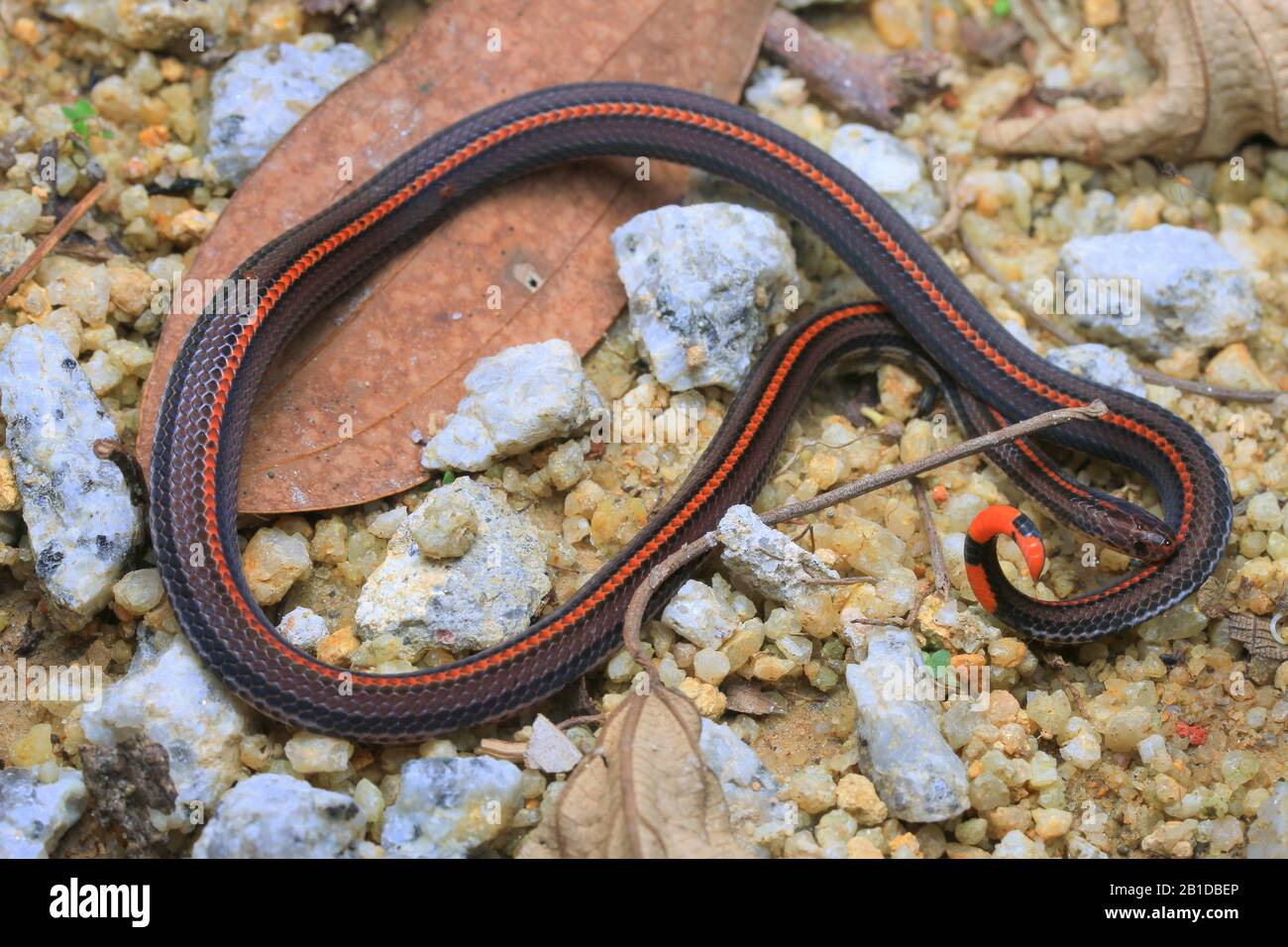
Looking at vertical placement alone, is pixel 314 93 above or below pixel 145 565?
above

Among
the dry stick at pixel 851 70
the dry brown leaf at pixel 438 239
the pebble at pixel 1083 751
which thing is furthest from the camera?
the dry stick at pixel 851 70

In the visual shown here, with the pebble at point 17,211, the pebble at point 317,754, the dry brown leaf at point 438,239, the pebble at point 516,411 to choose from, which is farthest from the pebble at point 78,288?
the pebble at point 317,754

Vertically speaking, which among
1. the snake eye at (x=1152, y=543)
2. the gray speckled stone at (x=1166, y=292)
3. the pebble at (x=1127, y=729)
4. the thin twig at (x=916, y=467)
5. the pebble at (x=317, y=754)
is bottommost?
the pebble at (x=1127, y=729)

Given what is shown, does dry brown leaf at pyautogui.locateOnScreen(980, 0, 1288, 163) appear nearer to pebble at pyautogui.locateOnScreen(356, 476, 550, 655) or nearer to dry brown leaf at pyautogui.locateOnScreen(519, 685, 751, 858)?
pebble at pyautogui.locateOnScreen(356, 476, 550, 655)

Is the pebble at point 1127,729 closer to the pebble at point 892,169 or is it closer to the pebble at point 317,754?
the pebble at point 892,169

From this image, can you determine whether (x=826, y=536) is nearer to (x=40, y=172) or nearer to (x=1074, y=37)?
(x=1074, y=37)

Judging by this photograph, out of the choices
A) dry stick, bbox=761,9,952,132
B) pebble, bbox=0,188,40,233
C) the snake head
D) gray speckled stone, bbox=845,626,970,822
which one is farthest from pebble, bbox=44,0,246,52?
the snake head

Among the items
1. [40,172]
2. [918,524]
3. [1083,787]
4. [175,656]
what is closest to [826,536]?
[918,524]
